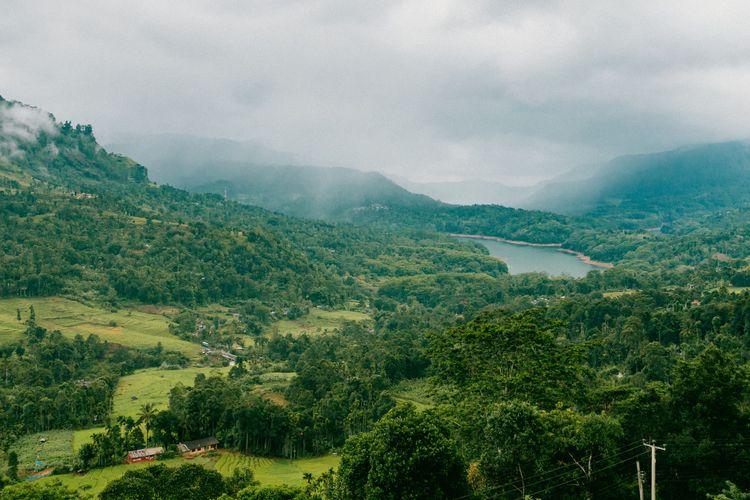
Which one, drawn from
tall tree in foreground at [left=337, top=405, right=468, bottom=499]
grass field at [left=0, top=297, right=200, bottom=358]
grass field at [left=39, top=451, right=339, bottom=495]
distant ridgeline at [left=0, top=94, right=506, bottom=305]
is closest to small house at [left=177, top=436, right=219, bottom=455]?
grass field at [left=39, top=451, right=339, bottom=495]

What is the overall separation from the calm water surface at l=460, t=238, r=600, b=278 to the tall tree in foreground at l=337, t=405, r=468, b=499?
114647mm

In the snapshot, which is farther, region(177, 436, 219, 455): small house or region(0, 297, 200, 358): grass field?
region(0, 297, 200, 358): grass field

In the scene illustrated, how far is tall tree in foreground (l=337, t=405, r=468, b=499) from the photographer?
18.6m

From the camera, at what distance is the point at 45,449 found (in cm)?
4075

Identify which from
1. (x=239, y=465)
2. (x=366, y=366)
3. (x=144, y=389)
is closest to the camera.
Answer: (x=239, y=465)

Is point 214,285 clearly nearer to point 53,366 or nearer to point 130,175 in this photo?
point 53,366

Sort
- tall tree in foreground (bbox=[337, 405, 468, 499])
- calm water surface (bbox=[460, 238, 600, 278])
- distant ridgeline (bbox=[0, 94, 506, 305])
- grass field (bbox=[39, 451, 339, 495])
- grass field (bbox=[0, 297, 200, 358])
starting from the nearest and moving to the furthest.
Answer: tall tree in foreground (bbox=[337, 405, 468, 499]), grass field (bbox=[39, 451, 339, 495]), grass field (bbox=[0, 297, 200, 358]), distant ridgeline (bbox=[0, 94, 506, 305]), calm water surface (bbox=[460, 238, 600, 278])

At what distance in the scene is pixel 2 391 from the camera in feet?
164

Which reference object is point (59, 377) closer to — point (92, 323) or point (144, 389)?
point (144, 389)

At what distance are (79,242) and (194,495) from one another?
84771 millimetres

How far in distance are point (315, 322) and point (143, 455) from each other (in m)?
53.0

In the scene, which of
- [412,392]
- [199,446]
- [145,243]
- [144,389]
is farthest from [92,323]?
[412,392]

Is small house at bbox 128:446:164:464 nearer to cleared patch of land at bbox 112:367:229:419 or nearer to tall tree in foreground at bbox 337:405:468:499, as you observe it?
cleared patch of land at bbox 112:367:229:419

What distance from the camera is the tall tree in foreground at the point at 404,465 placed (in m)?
18.6
